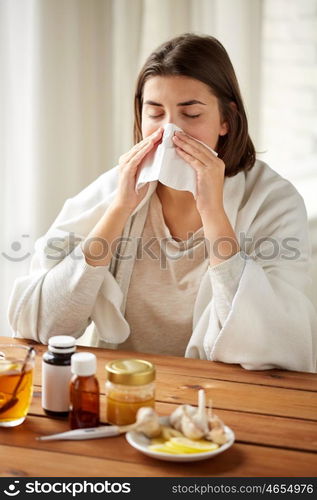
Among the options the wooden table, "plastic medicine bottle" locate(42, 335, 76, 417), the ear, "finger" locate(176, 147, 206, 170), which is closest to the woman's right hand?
"finger" locate(176, 147, 206, 170)

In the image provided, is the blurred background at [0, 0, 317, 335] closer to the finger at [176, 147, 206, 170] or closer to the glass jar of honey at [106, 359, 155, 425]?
the finger at [176, 147, 206, 170]

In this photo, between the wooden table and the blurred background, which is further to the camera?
the blurred background

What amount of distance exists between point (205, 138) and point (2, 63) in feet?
2.89

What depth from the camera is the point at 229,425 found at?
134 cm

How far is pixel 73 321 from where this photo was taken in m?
1.90

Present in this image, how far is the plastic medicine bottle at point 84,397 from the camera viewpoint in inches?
50.3

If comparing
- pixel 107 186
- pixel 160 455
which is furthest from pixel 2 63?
pixel 160 455

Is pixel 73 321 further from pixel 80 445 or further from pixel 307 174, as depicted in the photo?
pixel 307 174

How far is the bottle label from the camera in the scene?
1365 millimetres

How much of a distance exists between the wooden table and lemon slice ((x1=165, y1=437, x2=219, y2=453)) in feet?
0.07

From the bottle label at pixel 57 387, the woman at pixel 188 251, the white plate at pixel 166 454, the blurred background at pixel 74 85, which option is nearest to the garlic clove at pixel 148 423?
the white plate at pixel 166 454

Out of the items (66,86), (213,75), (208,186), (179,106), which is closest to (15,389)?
(208,186)

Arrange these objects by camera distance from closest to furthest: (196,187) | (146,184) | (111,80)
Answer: (196,187)
(146,184)
(111,80)

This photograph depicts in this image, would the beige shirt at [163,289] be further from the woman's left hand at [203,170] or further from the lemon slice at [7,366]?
the lemon slice at [7,366]
